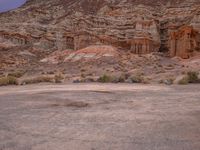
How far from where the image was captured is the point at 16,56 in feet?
143

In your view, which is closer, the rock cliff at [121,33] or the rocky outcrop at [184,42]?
the rocky outcrop at [184,42]

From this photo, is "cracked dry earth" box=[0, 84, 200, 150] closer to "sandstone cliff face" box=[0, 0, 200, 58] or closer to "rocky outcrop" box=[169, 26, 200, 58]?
"rocky outcrop" box=[169, 26, 200, 58]

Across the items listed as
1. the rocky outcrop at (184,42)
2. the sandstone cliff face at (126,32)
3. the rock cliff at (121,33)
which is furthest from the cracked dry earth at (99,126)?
the sandstone cliff face at (126,32)


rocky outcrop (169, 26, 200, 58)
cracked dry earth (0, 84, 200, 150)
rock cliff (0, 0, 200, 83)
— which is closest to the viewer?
cracked dry earth (0, 84, 200, 150)

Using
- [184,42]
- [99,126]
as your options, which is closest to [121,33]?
[184,42]

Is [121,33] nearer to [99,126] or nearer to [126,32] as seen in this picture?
[126,32]

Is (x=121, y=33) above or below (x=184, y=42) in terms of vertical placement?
above

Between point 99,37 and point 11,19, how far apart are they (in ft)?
78.7

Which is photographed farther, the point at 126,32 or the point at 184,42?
the point at 126,32

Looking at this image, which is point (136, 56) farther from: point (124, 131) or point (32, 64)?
point (124, 131)

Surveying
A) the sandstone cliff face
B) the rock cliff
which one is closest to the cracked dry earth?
the rock cliff

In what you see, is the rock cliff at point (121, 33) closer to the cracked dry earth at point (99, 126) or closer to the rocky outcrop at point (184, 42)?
the rocky outcrop at point (184, 42)

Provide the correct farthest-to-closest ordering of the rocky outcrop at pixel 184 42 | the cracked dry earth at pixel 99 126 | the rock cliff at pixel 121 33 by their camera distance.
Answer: the rock cliff at pixel 121 33, the rocky outcrop at pixel 184 42, the cracked dry earth at pixel 99 126

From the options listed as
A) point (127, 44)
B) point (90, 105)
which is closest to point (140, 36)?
point (127, 44)
